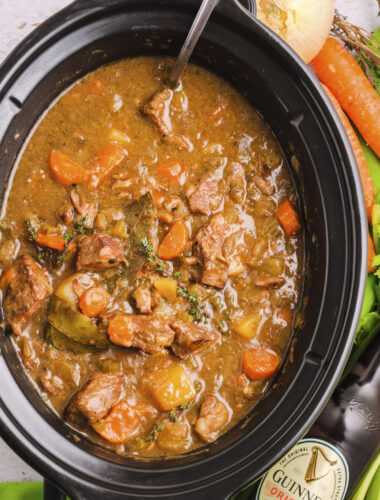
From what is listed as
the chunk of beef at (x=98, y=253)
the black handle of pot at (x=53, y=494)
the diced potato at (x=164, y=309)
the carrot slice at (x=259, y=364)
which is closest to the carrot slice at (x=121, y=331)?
the diced potato at (x=164, y=309)

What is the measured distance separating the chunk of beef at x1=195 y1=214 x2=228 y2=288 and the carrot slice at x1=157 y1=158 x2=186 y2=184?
1.00ft

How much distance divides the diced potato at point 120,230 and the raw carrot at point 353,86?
6.43ft

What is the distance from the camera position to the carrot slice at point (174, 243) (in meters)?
2.94

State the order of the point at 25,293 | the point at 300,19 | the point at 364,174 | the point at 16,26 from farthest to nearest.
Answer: the point at 364,174 < the point at 300,19 < the point at 16,26 < the point at 25,293

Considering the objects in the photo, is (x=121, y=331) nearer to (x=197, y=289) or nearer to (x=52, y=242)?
(x=197, y=289)

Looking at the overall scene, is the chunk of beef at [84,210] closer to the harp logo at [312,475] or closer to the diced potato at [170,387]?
the diced potato at [170,387]

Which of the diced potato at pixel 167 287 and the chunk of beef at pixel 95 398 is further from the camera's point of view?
the diced potato at pixel 167 287

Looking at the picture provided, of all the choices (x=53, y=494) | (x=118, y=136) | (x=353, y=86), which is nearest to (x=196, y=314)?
(x=118, y=136)

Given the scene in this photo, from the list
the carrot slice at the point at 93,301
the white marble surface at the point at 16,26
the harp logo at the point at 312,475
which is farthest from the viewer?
the white marble surface at the point at 16,26

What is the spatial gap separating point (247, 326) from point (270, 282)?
0.90ft

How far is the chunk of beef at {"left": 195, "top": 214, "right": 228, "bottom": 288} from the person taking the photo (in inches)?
113

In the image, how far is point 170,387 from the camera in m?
2.90

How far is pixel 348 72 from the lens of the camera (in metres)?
3.82

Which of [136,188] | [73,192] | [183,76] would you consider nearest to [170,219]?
[136,188]
